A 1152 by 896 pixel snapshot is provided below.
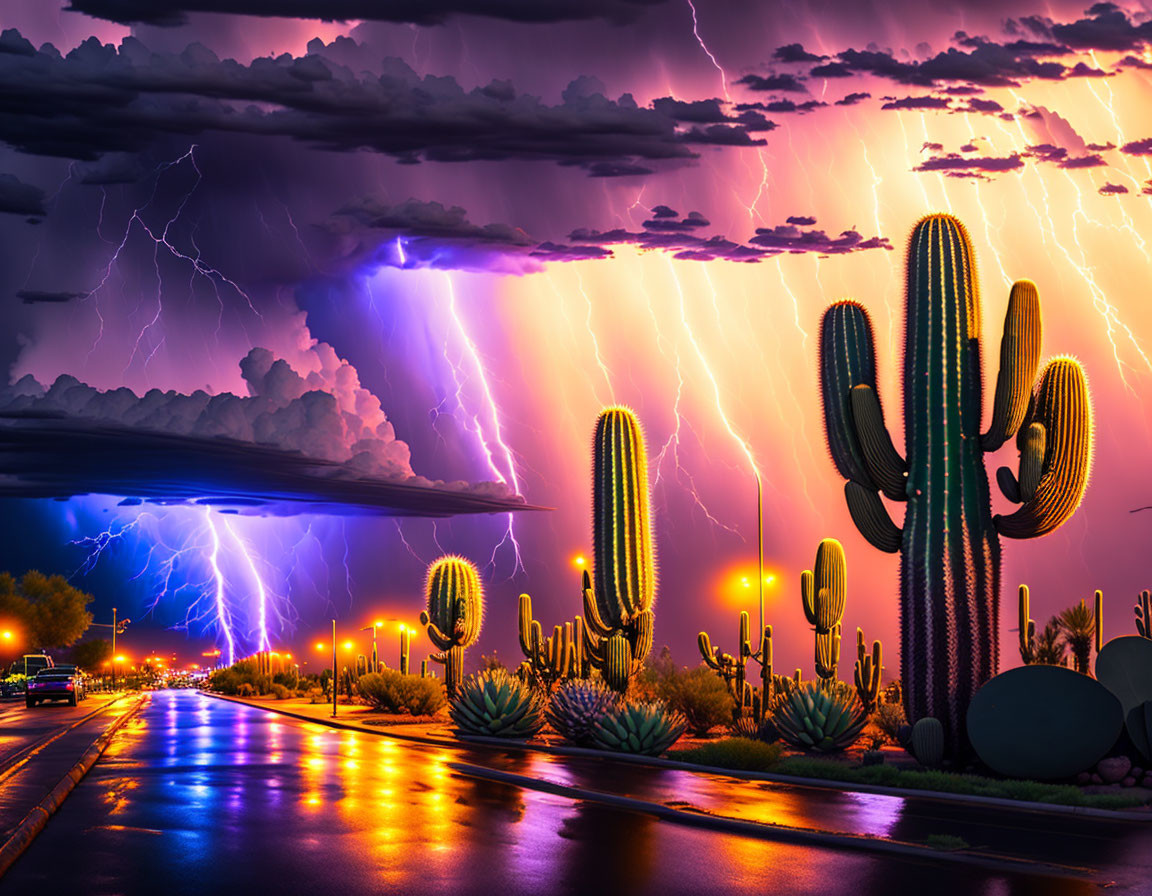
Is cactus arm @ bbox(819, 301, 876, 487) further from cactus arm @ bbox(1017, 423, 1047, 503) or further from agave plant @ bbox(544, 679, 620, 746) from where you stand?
agave plant @ bbox(544, 679, 620, 746)

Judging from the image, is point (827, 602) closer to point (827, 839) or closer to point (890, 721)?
point (890, 721)

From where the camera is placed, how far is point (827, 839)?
14250 millimetres

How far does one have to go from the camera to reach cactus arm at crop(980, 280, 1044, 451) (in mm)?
22359

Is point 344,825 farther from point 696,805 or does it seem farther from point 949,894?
point 949,894

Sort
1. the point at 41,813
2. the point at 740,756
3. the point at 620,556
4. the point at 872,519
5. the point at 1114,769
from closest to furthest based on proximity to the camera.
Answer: the point at 41,813 < the point at 1114,769 < the point at 740,756 < the point at 872,519 < the point at 620,556

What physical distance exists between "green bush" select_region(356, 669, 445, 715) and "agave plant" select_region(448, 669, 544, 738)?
38.9 ft

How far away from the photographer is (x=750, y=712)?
36344 millimetres

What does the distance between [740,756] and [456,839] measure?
10.1 metres

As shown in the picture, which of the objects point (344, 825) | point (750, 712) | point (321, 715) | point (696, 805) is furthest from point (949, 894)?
point (321, 715)

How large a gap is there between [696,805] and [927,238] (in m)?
11.5

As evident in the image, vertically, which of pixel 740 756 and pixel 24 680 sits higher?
pixel 740 756

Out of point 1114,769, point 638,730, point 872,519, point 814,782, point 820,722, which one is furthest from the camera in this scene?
point 820,722

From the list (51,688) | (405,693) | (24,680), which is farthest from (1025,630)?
(24,680)

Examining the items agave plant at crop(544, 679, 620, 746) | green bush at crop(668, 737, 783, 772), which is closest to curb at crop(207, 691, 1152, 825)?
green bush at crop(668, 737, 783, 772)
